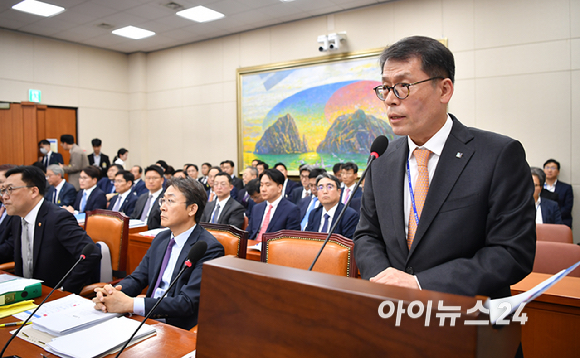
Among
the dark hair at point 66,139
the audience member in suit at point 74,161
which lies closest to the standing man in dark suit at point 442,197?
the audience member in suit at point 74,161

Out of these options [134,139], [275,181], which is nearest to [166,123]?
[134,139]

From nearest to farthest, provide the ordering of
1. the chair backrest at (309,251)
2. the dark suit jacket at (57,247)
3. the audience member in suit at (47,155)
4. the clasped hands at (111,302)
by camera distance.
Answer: the clasped hands at (111,302) < the chair backrest at (309,251) < the dark suit jacket at (57,247) < the audience member in suit at (47,155)

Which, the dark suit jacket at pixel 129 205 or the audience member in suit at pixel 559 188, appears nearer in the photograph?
the audience member in suit at pixel 559 188

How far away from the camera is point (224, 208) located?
4.52 m

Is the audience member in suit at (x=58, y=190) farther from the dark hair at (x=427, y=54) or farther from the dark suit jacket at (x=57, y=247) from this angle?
the dark hair at (x=427, y=54)

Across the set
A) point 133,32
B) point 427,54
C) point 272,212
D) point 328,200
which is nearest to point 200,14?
point 133,32

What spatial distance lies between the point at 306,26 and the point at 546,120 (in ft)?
15.0

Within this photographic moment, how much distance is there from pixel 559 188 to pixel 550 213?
5.38 ft

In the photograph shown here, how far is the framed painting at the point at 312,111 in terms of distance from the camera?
278 inches

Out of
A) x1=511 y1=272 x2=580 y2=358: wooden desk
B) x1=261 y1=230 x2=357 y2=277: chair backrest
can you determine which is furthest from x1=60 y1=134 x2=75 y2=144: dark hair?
x1=511 y1=272 x2=580 y2=358: wooden desk

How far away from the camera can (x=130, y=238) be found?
361 centimetres

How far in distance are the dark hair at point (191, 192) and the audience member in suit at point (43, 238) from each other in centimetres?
67

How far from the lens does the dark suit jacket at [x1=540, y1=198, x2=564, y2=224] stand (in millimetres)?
4223

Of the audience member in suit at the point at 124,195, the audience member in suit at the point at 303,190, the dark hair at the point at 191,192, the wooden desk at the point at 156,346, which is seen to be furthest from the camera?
the audience member in suit at the point at 303,190
